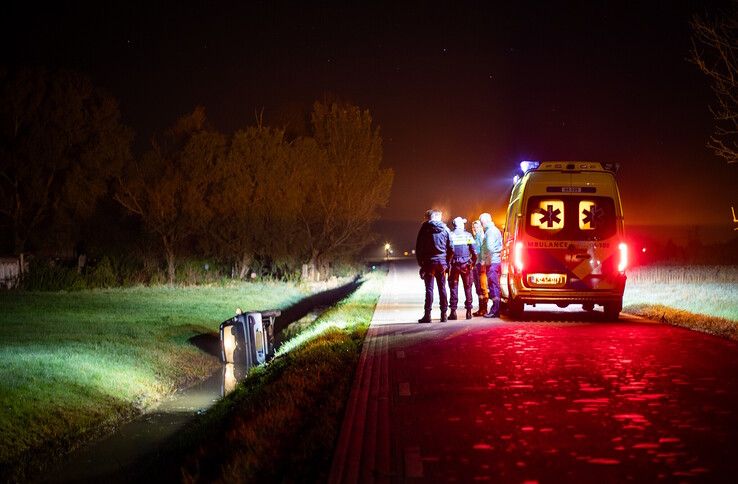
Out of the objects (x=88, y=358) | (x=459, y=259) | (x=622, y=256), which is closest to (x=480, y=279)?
(x=459, y=259)

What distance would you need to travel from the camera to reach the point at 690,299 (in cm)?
2275

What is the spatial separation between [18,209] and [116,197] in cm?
502

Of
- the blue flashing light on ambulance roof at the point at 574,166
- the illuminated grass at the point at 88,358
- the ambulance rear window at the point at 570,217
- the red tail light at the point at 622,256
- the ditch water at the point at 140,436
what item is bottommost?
the ditch water at the point at 140,436

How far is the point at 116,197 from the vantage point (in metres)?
42.7

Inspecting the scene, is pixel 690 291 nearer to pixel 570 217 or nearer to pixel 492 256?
pixel 492 256

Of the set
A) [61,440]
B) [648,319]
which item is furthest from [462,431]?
[648,319]

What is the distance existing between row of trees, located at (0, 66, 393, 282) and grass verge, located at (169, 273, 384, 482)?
97.8 ft

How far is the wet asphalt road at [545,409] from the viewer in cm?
596

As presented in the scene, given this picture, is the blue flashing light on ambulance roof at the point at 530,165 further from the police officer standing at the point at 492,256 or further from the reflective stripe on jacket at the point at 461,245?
the reflective stripe on jacket at the point at 461,245

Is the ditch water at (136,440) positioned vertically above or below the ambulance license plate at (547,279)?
below

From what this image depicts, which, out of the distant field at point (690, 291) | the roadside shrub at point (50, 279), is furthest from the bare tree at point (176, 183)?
the distant field at point (690, 291)

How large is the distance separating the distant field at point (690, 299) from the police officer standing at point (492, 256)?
3053mm

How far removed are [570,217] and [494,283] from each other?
2.57 meters

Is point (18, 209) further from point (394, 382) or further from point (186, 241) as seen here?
point (394, 382)
